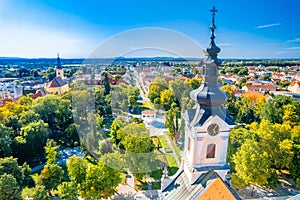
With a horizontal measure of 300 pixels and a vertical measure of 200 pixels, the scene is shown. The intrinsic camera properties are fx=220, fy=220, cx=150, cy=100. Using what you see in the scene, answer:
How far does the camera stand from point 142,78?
44.8 m

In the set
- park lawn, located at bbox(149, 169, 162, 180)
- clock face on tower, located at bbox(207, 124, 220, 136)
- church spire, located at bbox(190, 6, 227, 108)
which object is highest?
church spire, located at bbox(190, 6, 227, 108)

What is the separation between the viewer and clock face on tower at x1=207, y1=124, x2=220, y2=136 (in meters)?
9.37

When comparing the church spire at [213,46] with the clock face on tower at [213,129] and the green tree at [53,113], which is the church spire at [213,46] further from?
the green tree at [53,113]

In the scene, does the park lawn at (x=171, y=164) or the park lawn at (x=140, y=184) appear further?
the park lawn at (x=171, y=164)

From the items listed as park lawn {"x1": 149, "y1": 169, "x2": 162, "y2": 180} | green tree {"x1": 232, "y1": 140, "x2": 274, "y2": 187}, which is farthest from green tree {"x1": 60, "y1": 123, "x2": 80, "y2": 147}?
green tree {"x1": 232, "y1": 140, "x2": 274, "y2": 187}

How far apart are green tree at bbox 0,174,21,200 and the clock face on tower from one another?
14.3m

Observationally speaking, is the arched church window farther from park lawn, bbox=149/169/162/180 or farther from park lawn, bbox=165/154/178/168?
park lawn, bbox=165/154/178/168

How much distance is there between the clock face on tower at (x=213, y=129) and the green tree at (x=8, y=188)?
47.0ft

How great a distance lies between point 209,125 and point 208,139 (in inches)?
28.3

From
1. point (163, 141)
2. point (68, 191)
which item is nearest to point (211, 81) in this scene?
point (68, 191)

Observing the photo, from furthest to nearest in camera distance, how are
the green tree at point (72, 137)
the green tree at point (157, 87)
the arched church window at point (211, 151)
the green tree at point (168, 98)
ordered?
the green tree at point (157, 87) → the green tree at point (168, 98) → the green tree at point (72, 137) → the arched church window at point (211, 151)

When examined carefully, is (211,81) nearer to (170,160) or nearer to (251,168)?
(251,168)

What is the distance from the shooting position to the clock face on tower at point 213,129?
937 cm

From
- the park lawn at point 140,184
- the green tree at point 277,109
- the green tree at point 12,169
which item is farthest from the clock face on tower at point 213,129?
the green tree at point 277,109
